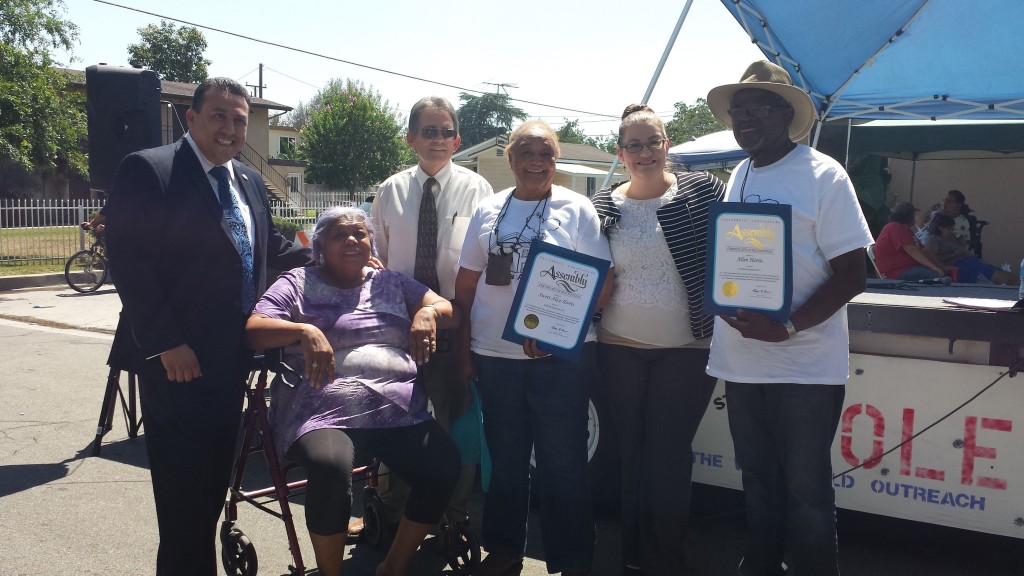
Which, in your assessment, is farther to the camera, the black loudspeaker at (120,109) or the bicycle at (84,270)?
the bicycle at (84,270)

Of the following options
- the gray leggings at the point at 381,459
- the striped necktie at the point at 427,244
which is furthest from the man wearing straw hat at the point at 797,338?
the striped necktie at the point at 427,244

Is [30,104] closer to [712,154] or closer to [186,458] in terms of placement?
[712,154]

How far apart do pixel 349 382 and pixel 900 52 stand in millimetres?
5428

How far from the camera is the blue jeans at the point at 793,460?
2959mm

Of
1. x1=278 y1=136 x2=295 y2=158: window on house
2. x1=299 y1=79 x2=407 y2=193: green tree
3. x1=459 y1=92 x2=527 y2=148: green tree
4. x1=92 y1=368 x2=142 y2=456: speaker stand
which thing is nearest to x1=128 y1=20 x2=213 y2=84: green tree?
x1=278 y1=136 x2=295 y2=158: window on house

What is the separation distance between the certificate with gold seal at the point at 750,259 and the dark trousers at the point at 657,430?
577 mm

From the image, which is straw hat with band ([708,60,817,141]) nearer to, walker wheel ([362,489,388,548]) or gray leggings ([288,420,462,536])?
gray leggings ([288,420,462,536])

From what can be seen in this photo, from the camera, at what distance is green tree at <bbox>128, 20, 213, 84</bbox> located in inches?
2143

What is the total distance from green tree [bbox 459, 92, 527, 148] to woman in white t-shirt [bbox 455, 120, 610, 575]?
83.3 m

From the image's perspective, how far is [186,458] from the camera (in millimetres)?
3066

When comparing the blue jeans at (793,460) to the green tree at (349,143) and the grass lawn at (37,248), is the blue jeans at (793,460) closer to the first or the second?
the grass lawn at (37,248)

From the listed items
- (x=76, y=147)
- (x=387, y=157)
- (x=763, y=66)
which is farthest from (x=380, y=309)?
(x=387, y=157)

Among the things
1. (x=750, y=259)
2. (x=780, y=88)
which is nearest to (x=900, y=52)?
(x=780, y=88)

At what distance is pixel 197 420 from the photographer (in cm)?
308
